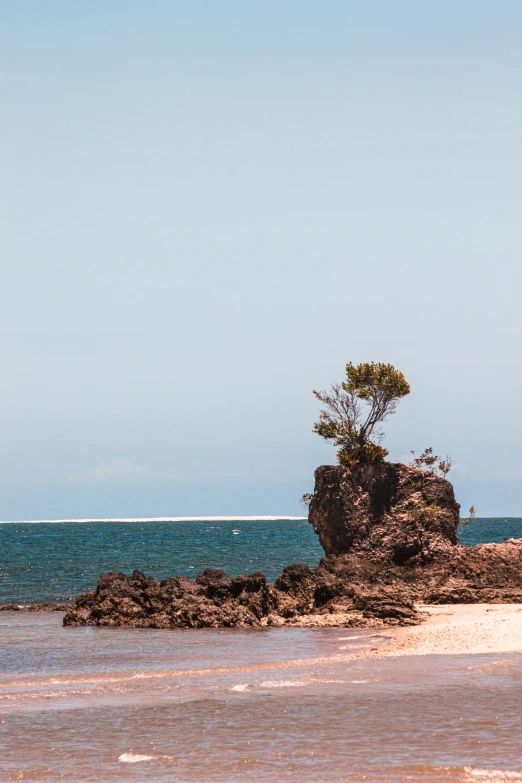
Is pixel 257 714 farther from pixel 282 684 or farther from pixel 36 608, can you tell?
pixel 36 608

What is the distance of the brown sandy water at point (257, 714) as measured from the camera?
571 inches

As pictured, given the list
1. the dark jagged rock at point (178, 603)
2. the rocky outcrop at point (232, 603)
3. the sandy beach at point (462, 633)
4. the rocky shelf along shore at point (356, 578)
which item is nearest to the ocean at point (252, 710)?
the sandy beach at point (462, 633)

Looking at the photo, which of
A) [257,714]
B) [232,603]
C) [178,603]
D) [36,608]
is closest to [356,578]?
[232,603]

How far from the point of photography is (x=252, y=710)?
1855cm

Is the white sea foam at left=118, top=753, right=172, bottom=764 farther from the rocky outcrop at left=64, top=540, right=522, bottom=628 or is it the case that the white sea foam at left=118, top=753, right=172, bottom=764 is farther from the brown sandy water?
the rocky outcrop at left=64, top=540, right=522, bottom=628

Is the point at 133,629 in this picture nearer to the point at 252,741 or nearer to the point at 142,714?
the point at 142,714

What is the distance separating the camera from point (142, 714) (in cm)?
1833

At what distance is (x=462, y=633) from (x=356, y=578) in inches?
426

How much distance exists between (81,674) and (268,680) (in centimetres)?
522

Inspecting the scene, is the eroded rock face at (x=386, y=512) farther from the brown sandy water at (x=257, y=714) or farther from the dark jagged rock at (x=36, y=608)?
the brown sandy water at (x=257, y=714)

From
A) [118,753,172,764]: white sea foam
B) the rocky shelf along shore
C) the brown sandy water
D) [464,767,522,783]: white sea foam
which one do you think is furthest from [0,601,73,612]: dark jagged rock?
[464,767,522,783]: white sea foam

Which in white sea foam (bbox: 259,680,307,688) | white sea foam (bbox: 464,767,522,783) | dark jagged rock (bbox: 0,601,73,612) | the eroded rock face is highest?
the eroded rock face

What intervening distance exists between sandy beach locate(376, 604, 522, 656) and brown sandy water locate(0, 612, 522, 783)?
110cm

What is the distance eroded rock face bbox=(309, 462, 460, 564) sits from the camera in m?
43.2
